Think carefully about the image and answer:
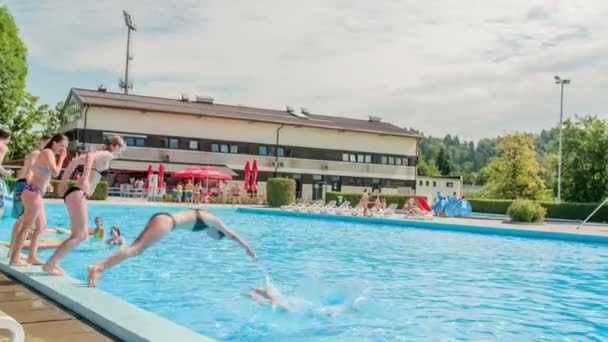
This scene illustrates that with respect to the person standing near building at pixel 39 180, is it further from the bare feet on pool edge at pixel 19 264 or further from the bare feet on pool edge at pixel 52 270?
the bare feet on pool edge at pixel 52 270

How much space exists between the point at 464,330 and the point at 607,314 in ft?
7.46

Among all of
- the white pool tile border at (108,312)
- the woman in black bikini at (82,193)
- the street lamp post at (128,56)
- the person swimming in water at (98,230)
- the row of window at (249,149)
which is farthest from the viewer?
the street lamp post at (128,56)

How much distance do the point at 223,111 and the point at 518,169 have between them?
2375 cm

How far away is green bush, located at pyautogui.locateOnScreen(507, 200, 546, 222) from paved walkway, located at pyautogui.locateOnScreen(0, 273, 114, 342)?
21.0m

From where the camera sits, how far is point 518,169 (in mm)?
46562

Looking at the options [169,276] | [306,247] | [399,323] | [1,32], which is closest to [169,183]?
[1,32]

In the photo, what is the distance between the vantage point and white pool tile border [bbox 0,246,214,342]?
382 cm

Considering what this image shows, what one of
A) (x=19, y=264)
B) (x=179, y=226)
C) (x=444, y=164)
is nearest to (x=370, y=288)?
(x=179, y=226)

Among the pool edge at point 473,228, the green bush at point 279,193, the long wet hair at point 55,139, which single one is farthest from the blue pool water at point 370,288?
the green bush at point 279,193

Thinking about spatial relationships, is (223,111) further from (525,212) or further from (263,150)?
(525,212)

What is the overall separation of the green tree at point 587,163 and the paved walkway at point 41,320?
1520 inches

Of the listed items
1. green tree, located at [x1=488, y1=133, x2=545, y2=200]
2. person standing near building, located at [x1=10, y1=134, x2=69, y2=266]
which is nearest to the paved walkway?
person standing near building, located at [x1=10, y1=134, x2=69, y2=266]

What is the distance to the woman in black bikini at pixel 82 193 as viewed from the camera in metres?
5.79

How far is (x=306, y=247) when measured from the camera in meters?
13.7
